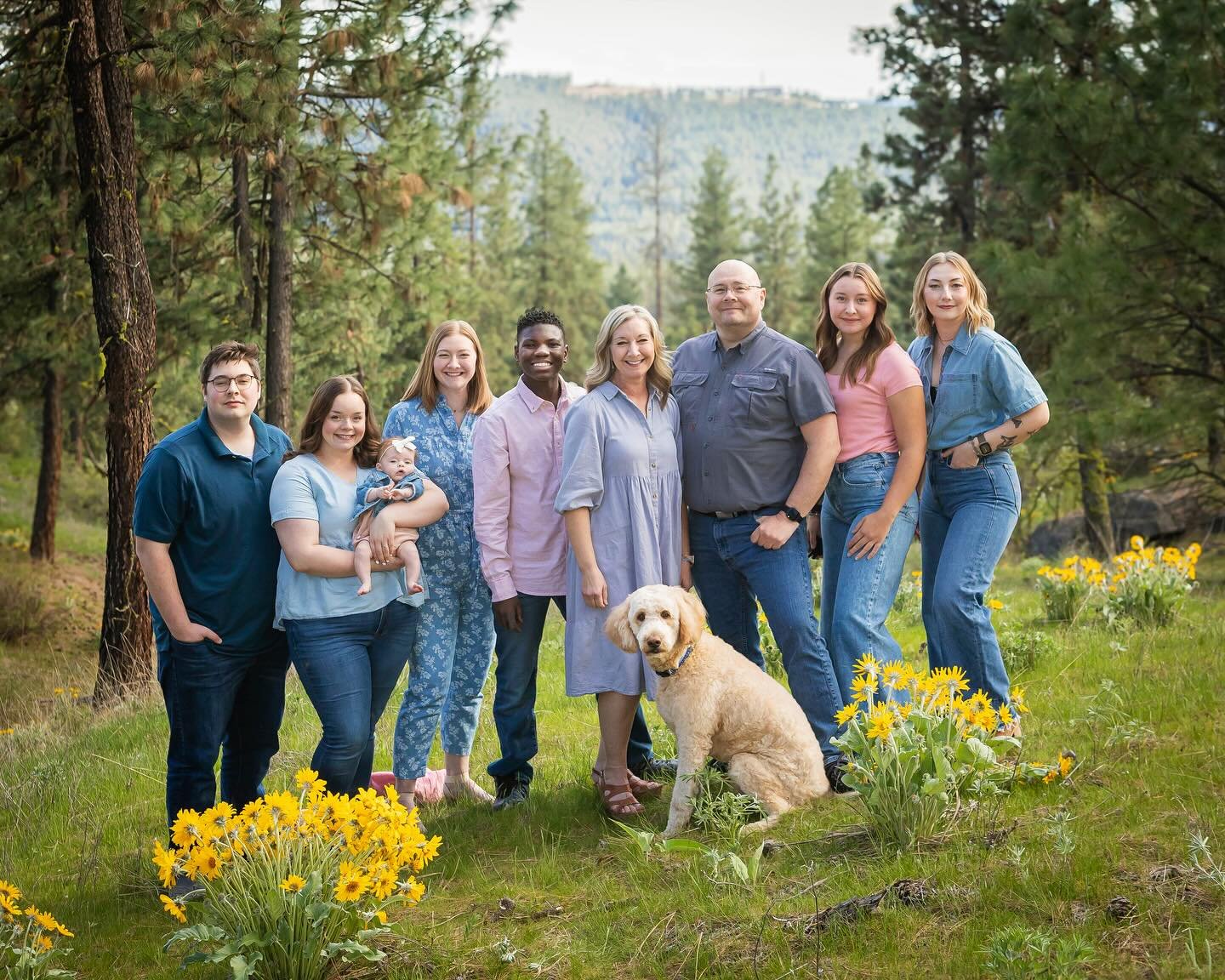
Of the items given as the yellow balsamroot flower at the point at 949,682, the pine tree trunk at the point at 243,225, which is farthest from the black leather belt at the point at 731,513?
the pine tree trunk at the point at 243,225

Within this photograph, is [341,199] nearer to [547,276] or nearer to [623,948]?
[623,948]

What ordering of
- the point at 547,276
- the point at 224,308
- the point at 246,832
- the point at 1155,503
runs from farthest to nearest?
the point at 547,276
the point at 1155,503
the point at 224,308
the point at 246,832

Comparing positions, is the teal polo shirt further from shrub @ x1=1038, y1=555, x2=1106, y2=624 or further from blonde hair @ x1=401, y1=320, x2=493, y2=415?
shrub @ x1=1038, y1=555, x2=1106, y2=624

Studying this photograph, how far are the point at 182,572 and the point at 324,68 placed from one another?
829 centimetres

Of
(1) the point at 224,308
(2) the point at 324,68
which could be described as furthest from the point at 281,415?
(2) the point at 324,68

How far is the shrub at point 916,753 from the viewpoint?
3.90m

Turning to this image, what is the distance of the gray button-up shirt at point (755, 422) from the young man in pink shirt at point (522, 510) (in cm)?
72

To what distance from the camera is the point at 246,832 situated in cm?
359

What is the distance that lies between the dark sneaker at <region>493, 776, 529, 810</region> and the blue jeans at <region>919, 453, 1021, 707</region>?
7.05ft

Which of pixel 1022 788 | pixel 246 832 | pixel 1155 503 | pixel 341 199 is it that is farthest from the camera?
pixel 1155 503

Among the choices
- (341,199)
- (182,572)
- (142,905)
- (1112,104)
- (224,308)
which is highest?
(1112,104)

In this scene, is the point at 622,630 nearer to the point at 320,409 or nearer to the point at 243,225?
the point at 320,409

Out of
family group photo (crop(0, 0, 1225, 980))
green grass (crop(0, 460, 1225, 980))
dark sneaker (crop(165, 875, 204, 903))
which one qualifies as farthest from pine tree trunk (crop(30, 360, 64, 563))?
dark sneaker (crop(165, 875, 204, 903))

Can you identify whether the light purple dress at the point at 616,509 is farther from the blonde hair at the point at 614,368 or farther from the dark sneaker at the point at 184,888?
the dark sneaker at the point at 184,888
